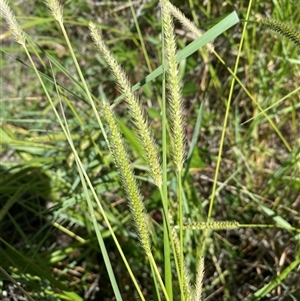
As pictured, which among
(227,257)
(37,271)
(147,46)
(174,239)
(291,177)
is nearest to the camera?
(174,239)

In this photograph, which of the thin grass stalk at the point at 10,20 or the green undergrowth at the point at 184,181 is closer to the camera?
the thin grass stalk at the point at 10,20

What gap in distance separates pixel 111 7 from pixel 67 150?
70 centimetres

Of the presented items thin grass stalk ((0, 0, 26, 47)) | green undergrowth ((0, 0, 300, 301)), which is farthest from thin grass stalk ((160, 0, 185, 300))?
green undergrowth ((0, 0, 300, 301))

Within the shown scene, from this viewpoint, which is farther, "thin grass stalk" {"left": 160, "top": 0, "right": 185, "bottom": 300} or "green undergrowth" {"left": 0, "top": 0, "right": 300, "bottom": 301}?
"green undergrowth" {"left": 0, "top": 0, "right": 300, "bottom": 301}

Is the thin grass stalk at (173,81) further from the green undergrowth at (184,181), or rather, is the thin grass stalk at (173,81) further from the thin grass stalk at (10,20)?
the green undergrowth at (184,181)

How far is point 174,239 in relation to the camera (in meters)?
0.85

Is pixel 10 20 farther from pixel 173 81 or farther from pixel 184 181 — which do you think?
pixel 184 181

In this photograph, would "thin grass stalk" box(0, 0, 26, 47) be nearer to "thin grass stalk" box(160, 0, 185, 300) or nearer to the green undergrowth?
"thin grass stalk" box(160, 0, 185, 300)

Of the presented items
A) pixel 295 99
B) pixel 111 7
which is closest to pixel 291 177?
pixel 295 99

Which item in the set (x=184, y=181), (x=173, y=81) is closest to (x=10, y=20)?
(x=173, y=81)

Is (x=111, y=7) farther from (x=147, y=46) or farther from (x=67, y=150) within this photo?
(x=67, y=150)

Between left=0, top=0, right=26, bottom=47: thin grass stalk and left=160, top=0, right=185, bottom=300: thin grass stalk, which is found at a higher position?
left=0, top=0, right=26, bottom=47: thin grass stalk

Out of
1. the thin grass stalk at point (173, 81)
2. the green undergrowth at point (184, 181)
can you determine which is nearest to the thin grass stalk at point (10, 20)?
the thin grass stalk at point (173, 81)

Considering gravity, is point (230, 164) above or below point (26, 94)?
below
